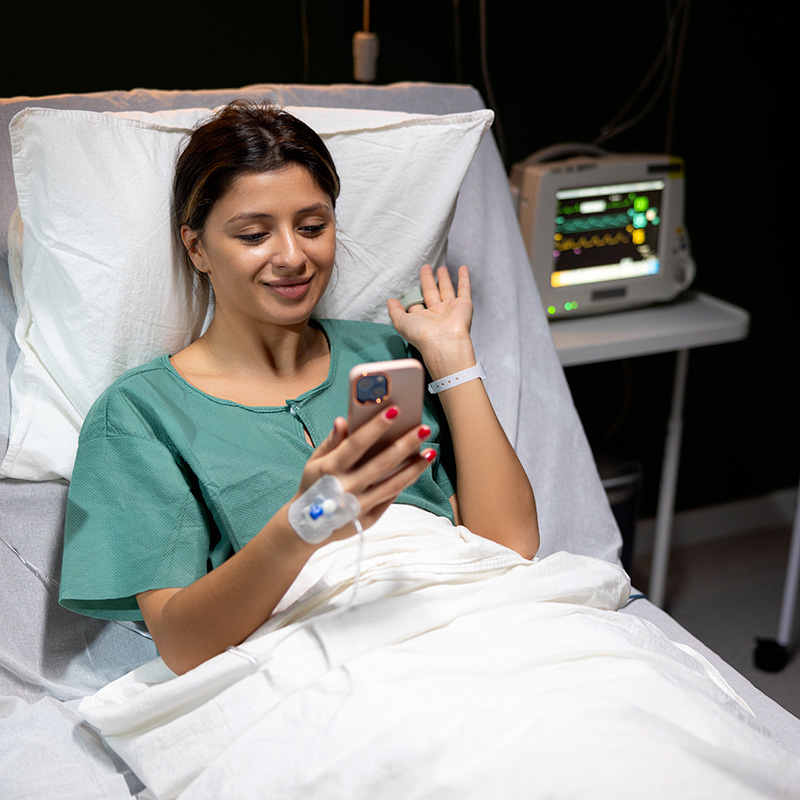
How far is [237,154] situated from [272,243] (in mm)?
113

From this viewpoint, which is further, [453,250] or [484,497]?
[453,250]

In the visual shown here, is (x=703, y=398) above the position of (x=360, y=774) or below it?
below

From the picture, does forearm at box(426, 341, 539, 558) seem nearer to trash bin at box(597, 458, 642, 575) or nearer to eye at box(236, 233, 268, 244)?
eye at box(236, 233, 268, 244)

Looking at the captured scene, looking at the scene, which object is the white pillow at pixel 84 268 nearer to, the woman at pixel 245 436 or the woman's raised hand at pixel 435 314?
the woman at pixel 245 436

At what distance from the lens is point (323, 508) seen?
32.6 inches

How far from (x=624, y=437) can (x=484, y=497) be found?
4.00 ft

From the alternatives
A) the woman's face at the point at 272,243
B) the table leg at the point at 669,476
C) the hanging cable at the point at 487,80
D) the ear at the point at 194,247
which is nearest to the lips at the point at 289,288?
the woman's face at the point at 272,243

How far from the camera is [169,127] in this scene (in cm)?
124

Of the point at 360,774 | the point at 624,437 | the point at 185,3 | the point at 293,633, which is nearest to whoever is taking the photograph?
the point at 360,774

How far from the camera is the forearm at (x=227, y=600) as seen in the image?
2.89 feet

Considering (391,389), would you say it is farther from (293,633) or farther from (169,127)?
(169,127)

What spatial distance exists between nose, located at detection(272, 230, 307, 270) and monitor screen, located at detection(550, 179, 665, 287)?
0.82m

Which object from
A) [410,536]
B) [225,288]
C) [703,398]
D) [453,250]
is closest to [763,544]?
[703,398]

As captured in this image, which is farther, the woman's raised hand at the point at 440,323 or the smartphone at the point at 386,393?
the woman's raised hand at the point at 440,323
